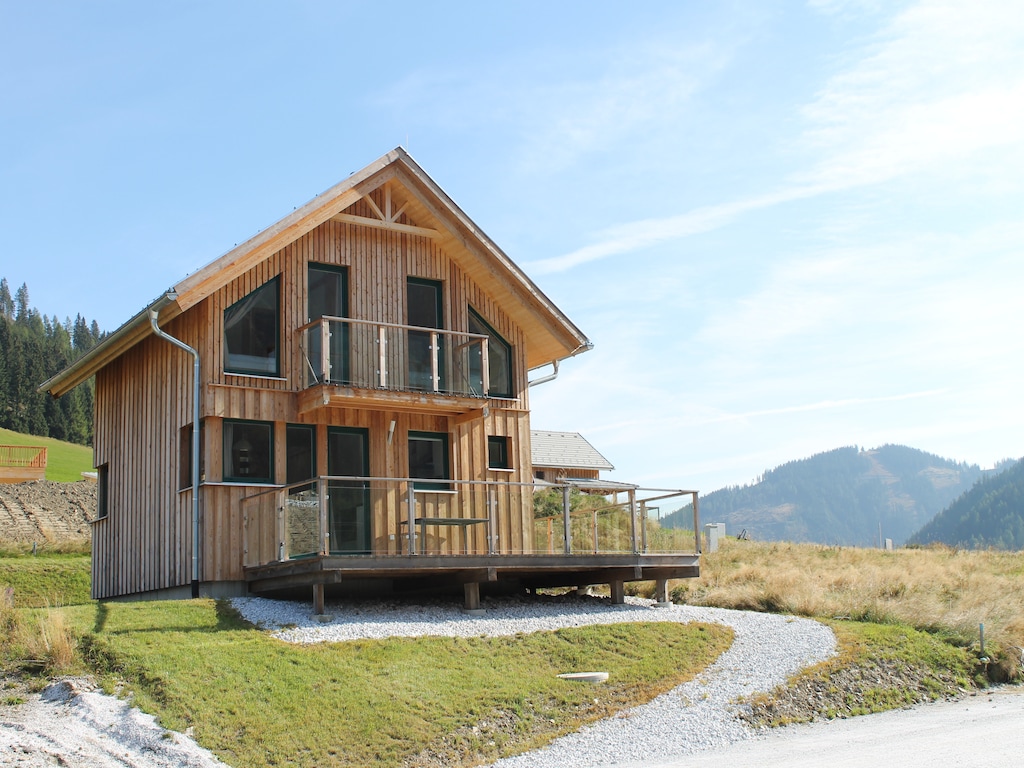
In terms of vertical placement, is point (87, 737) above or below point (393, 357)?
below

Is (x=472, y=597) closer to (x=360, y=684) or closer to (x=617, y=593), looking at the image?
(x=617, y=593)

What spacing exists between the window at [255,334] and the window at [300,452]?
1082 mm

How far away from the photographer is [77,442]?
91.6m

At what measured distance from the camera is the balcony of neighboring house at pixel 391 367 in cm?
1961

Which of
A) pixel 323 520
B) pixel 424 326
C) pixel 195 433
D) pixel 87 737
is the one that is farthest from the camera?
pixel 424 326

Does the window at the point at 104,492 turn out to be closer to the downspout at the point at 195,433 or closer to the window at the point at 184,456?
the window at the point at 184,456

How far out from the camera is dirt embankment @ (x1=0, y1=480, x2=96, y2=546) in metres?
40.3

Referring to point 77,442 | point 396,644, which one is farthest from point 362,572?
point 77,442

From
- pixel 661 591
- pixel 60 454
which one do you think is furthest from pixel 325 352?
pixel 60 454

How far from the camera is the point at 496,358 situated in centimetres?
2270

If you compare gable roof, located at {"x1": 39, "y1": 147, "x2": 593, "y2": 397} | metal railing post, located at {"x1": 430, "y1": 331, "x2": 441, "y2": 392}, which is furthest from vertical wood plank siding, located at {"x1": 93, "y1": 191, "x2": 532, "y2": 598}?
metal railing post, located at {"x1": 430, "y1": 331, "x2": 441, "y2": 392}

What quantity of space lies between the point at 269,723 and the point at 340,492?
5.98 m

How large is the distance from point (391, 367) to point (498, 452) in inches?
123

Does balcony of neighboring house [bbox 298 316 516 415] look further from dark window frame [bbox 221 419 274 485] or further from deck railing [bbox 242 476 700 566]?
deck railing [bbox 242 476 700 566]
